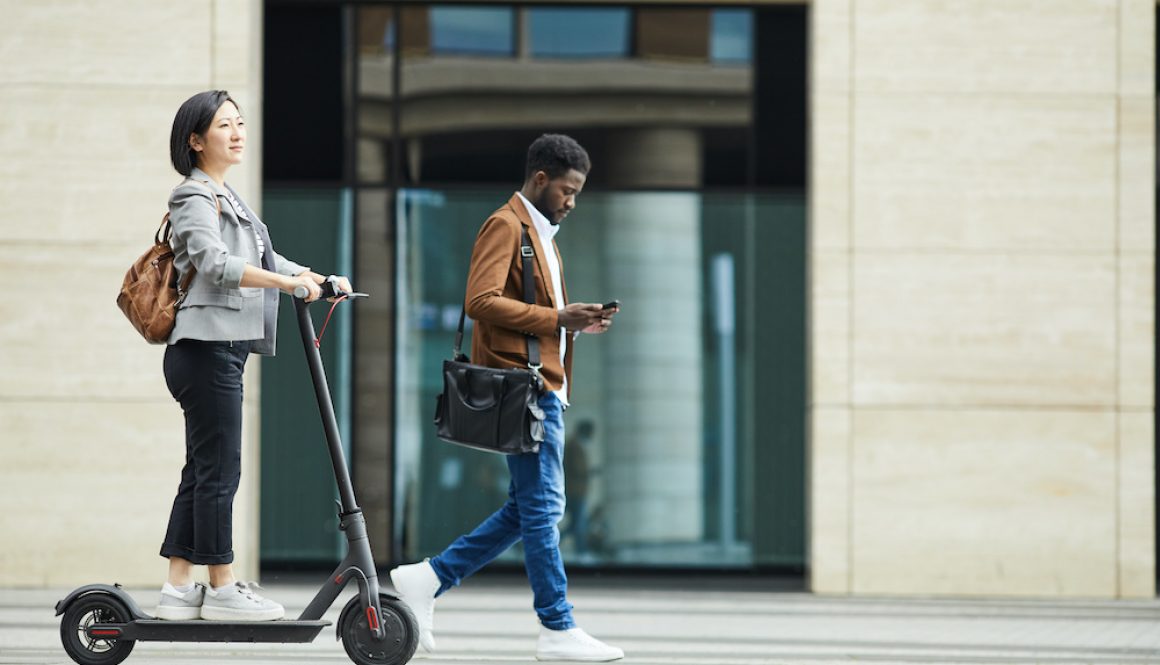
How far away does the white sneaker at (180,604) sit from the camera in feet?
17.5

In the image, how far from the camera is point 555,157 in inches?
248

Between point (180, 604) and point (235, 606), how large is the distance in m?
0.18

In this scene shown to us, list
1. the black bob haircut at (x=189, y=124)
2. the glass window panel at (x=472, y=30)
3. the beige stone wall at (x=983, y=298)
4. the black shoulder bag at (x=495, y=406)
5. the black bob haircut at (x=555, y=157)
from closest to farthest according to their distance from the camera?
the black bob haircut at (x=189, y=124), the black shoulder bag at (x=495, y=406), the black bob haircut at (x=555, y=157), the beige stone wall at (x=983, y=298), the glass window panel at (x=472, y=30)

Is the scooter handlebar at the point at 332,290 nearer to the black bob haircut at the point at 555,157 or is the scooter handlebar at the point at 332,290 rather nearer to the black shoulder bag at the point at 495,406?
the black shoulder bag at the point at 495,406

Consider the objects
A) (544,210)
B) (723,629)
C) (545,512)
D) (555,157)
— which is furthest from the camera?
(723,629)

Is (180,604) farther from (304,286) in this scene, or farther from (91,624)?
(304,286)

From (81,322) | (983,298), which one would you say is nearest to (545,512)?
(81,322)

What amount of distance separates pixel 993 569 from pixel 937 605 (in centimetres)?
61

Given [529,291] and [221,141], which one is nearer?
[221,141]

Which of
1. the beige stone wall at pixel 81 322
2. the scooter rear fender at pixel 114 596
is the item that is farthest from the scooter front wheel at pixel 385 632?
the beige stone wall at pixel 81 322

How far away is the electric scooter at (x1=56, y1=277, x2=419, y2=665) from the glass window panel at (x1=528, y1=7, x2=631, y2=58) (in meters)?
5.55

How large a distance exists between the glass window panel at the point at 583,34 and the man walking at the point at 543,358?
4358 mm

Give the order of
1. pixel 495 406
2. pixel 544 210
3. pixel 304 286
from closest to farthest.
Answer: pixel 304 286 → pixel 495 406 → pixel 544 210

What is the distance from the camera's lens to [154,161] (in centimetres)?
993
